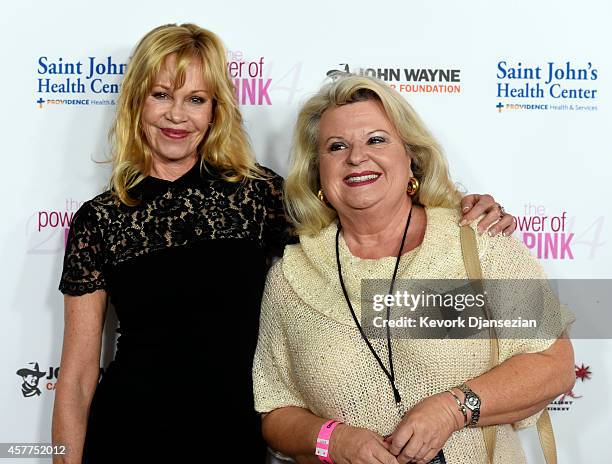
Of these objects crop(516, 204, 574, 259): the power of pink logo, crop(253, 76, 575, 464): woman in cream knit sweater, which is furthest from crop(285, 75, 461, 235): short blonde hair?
crop(516, 204, 574, 259): the power of pink logo

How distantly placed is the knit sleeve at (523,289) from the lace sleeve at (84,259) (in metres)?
0.88

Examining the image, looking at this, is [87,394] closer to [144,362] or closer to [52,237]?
[144,362]

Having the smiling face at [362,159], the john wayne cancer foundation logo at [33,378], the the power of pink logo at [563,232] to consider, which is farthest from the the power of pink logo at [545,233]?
the john wayne cancer foundation logo at [33,378]

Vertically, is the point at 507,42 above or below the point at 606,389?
above

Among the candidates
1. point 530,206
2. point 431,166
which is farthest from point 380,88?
point 530,206

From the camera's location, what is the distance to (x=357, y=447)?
156 cm

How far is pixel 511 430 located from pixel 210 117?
102 cm

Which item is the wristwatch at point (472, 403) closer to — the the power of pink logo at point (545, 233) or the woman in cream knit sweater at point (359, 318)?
the woman in cream knit sweater at point (359, 318)

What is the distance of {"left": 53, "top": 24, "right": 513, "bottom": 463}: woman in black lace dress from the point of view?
1.74m

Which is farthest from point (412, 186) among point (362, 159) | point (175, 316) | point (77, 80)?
Answer: point (77, 80)

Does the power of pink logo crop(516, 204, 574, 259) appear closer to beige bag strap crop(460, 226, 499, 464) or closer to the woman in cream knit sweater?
the woman in cream knit sweater

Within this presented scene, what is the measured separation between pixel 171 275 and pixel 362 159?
0.51 metres

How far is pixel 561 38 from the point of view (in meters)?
2.05

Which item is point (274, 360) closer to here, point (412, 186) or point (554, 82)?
point (412, 186)
